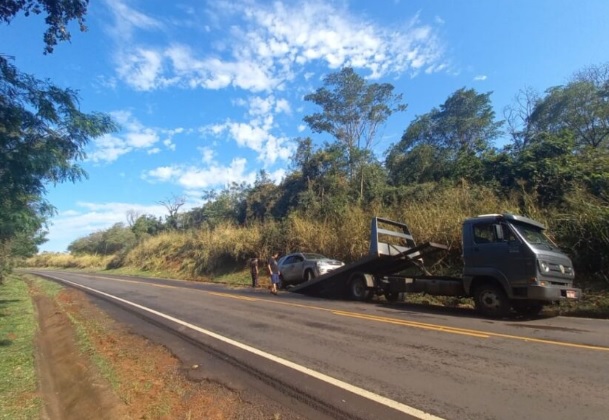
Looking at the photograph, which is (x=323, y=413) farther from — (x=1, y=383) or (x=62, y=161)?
(x=62, y=161)

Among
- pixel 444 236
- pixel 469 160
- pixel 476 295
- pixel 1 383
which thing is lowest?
pixel 1 383

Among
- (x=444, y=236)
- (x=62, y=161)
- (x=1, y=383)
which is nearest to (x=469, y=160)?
(x=444, y=236)

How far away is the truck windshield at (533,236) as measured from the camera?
9.86m

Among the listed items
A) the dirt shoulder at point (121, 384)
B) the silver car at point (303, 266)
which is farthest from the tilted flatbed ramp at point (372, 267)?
the dirt shoulder at point (121, 384)

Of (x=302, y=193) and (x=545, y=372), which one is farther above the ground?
(x=302, y=193)

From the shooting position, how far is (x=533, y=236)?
10.1m

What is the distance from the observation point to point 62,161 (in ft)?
24.5

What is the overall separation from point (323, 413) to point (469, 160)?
21951 mm

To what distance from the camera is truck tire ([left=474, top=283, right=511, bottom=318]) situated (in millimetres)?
10016

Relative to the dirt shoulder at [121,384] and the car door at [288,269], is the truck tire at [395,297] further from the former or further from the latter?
the dirt shoulder at [121,384]

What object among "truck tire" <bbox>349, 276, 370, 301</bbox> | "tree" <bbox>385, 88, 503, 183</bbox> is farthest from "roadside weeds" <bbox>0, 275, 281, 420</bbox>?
"tree" <bbox>385, 88, 503, 183</bbox>

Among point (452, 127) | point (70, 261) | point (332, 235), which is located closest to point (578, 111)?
point (452, 127)

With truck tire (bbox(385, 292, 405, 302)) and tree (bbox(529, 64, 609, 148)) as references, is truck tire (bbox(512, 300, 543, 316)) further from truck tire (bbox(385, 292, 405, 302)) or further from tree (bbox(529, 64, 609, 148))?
tree (bbox(529, 64, 609, 148))

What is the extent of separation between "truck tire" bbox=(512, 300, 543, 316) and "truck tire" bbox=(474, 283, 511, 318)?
0.61 metres
